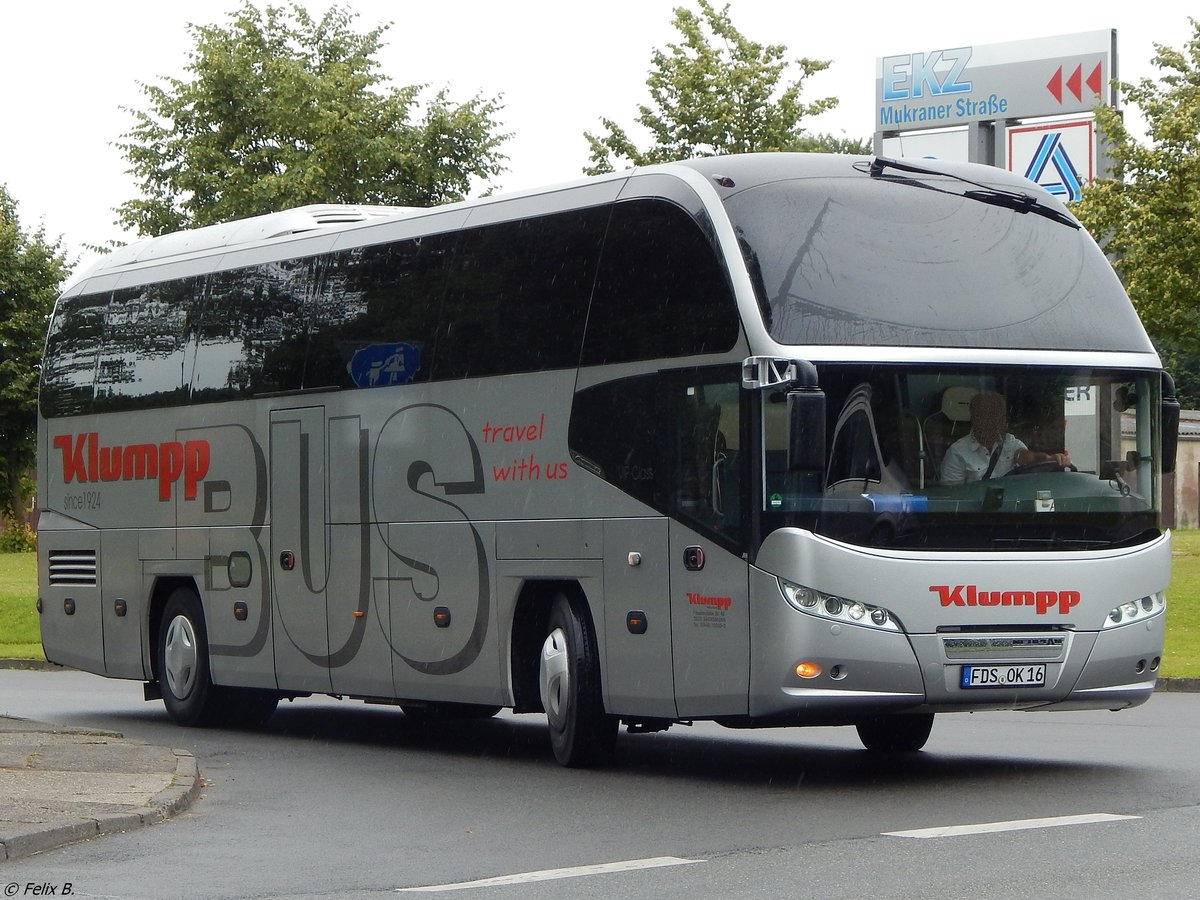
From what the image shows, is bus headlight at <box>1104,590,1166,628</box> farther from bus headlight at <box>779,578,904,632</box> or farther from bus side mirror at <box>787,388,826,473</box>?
bus side mirror at <box>787,388,826,473</box>

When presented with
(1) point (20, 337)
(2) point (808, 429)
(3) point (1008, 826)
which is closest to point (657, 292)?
(2) point (808, 429)

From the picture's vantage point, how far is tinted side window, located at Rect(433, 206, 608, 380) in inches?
528

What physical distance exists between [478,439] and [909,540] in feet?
11.6

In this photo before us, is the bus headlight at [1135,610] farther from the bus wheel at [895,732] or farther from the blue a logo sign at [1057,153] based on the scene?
the blue a logo sign at [1057,153]

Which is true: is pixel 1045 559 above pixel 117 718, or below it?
above

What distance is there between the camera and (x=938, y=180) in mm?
12844

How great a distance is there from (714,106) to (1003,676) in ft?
99.7

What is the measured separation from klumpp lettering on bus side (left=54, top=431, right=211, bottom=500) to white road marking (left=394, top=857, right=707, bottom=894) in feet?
29.1

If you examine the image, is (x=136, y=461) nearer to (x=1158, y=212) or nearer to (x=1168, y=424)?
(x=1168, y=424)

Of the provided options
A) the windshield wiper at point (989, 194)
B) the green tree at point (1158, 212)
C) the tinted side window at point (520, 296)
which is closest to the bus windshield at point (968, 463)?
the windshield wiper at point (989, 194)

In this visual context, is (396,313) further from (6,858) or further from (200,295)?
(6,858)

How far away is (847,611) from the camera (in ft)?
38.3

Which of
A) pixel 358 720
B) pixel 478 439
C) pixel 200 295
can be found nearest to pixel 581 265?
pixel 478 439

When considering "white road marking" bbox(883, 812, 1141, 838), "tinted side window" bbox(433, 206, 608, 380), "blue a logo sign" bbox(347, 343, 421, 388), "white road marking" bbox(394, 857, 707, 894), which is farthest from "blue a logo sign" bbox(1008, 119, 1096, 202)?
"white road marking" bbox(394, 857, 707, 894)
